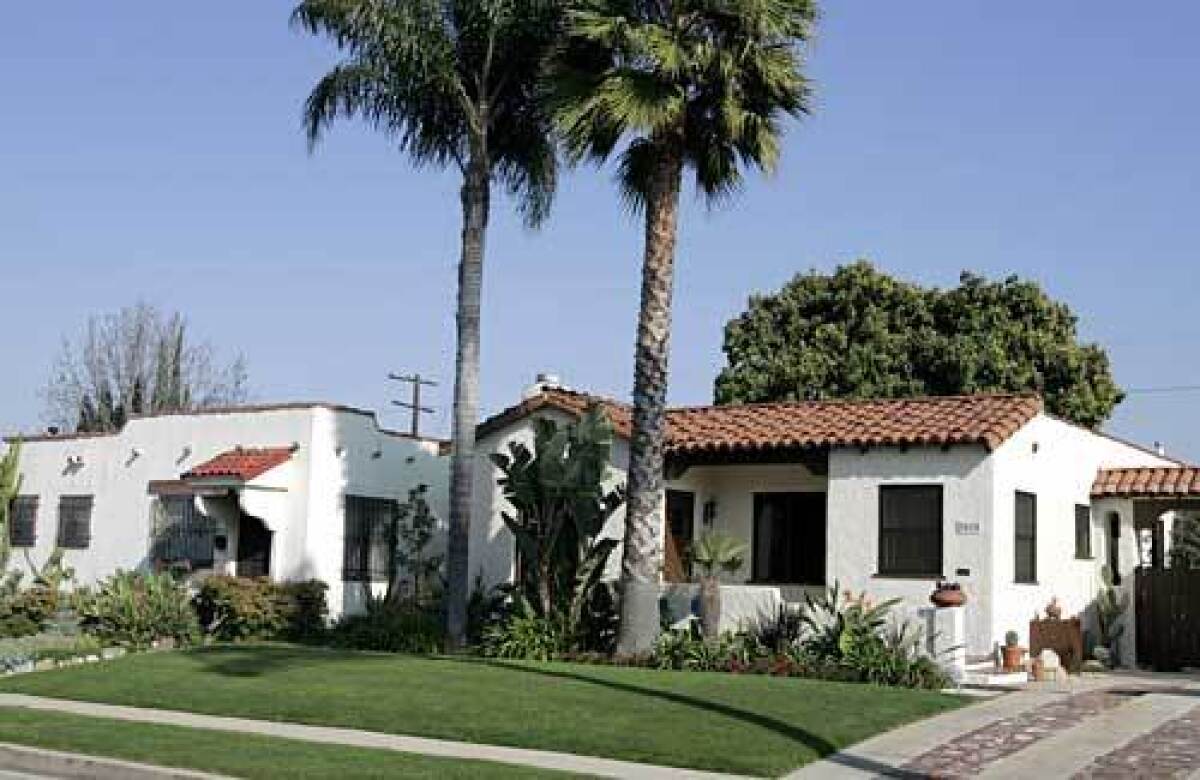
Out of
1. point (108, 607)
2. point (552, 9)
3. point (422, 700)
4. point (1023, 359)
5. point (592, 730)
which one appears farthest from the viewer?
point (1023, 359)

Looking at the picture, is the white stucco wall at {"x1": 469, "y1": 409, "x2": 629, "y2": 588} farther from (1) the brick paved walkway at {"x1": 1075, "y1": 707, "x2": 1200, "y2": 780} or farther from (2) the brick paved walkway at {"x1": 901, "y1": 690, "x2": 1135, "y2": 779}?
(1) the brick paved walkway at {"x1": 1075, "y1": 707, "x2": 1200, "y2": 780}

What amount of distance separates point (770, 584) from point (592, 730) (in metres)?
10.6

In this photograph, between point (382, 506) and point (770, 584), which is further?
point (382, 506)

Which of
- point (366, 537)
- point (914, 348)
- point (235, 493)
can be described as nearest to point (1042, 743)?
point (366, 537)

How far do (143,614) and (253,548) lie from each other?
2787 mm

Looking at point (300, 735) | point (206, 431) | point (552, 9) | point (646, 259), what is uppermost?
point (552, 9)

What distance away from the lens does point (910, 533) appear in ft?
71.0

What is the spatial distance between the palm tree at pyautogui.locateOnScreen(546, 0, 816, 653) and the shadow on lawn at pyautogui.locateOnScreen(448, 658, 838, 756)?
2114 millimetres

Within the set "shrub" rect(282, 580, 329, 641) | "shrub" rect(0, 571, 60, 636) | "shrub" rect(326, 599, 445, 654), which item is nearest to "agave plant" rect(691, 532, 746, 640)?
"shrub" rect(326, 599, 445, 654)

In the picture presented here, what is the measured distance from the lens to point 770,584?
24.4 meters

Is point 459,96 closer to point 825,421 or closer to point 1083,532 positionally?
point 825,421

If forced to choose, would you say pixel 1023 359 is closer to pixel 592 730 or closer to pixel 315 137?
pixel 315 137

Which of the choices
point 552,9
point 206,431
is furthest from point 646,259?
point 206,431

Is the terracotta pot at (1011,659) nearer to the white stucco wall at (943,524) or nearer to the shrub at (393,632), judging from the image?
the white stucco wall at (943,524)
